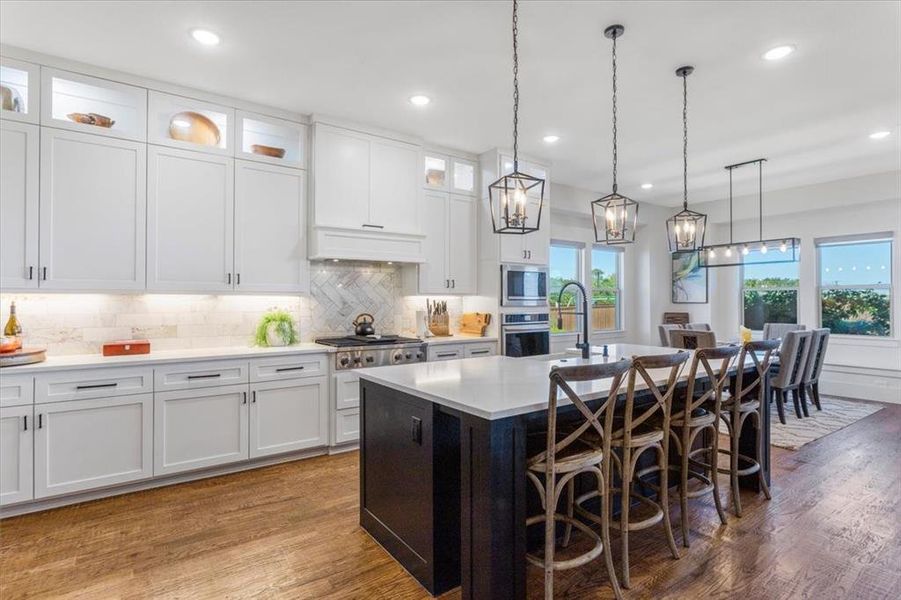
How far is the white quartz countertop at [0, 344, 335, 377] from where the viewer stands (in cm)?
298

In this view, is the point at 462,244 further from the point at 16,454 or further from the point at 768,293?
the point at 768,293

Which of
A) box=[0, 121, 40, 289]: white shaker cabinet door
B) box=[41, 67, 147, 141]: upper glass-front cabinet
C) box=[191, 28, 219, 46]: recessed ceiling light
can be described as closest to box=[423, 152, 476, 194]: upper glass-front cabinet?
box=[191, 28, 219, 46]: recessed ceiling light

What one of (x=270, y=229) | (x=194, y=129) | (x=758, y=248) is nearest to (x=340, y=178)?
(x=270, y=229)

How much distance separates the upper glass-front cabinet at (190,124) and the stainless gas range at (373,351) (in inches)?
71.9

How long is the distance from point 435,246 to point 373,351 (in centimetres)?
137

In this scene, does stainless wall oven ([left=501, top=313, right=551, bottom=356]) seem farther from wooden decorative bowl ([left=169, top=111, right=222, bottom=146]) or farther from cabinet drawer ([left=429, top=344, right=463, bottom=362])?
wooden decorative bowl ([left=169, top=111, right=222, bottom=146])

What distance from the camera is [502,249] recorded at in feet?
16.8

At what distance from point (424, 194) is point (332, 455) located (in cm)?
263

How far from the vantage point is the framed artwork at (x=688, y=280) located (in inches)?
305

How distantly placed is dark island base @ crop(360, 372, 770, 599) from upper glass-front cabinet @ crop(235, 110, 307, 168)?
2387 millimetres

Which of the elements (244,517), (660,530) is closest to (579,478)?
(660,530)

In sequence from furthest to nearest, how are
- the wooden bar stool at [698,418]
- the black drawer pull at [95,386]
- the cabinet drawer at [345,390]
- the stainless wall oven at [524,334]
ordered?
the stainless wall oven at [524,334] < the cabinet drawer at [345,390] < the black drawer pull at [95,386] < the wooden bar stool at [698,418]

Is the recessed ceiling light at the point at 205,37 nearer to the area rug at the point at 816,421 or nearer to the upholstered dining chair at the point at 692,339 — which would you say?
the upholstered dining chair at the point at 692,339

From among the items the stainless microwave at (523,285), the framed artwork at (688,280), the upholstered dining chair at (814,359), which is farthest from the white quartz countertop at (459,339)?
the framed artwork at (688,280)
